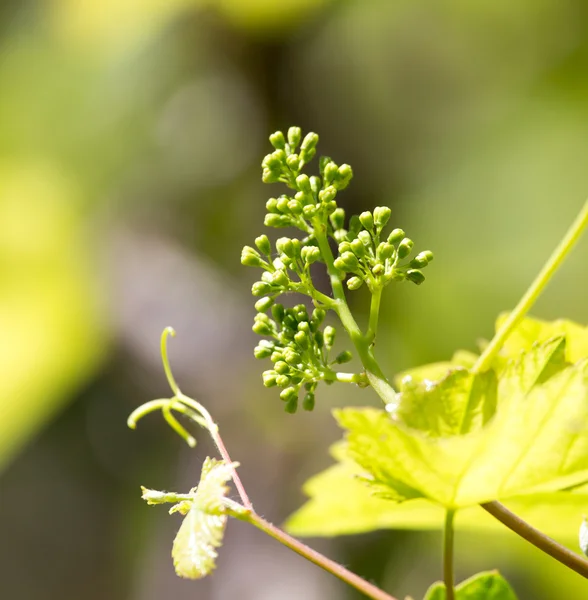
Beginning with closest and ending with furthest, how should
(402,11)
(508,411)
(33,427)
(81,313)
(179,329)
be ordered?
(508,411), (33,427), (81,313), (179,329), (402,11)

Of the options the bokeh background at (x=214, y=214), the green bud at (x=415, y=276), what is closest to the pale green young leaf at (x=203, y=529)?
the green bud at (x=415, y=276)

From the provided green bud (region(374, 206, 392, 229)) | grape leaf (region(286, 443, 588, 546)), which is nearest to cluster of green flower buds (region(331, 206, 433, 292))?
green bud (region(374, 206, 392, 229))

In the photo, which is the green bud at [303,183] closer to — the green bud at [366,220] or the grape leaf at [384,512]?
the green bud at [366,220]

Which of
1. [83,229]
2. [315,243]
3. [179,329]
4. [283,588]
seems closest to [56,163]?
[83,229]

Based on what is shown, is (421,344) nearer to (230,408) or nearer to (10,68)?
(230,408)

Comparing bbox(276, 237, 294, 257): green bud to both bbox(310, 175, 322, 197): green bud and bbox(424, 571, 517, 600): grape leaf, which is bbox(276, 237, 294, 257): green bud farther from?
bbox(424, 571, 517, 600): grape leaf
